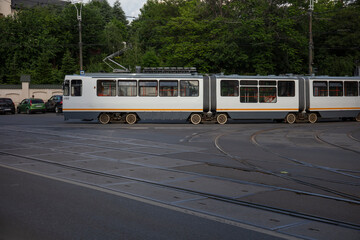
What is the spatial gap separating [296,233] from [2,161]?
7664mm

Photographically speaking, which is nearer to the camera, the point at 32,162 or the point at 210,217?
the point at 210,217

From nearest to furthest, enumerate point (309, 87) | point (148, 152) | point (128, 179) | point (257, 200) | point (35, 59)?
point (257, 200)
point (128, 179)
point (148, 152)
point (309, 87)
point (35, 59)

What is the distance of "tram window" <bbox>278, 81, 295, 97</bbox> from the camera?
26.5m

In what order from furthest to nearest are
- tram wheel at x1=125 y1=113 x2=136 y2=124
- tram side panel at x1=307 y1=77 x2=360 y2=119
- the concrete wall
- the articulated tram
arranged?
the concrete wall → tram side panel at x1=307 y1=77 x2=360 y2=119 → tram wheel at x1=125 y1=113 x2=136 y2=124 → the articulated tram

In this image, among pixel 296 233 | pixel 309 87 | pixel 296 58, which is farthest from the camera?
pixel 296 58

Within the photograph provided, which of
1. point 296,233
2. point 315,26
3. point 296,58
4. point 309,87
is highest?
point 315,26

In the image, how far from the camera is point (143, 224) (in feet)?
16.9

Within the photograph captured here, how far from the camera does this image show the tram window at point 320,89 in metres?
27.1

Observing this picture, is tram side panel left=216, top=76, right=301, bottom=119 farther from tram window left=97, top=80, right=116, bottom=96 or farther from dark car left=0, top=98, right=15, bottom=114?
dark car left=0, top=98, right=15, bottom=114

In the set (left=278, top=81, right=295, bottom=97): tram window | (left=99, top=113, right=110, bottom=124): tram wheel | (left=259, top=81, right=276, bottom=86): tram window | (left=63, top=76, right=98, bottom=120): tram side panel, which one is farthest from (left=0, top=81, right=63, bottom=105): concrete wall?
(left=278, top=81, right=295, bottom=97): tram window

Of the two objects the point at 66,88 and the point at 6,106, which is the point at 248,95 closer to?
the point at 66,88

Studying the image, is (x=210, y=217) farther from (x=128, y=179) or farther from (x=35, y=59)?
(x=35, y=59)

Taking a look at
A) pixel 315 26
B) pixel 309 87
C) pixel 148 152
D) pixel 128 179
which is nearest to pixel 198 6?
pixel 315 26

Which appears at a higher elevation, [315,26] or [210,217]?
[315,26]
